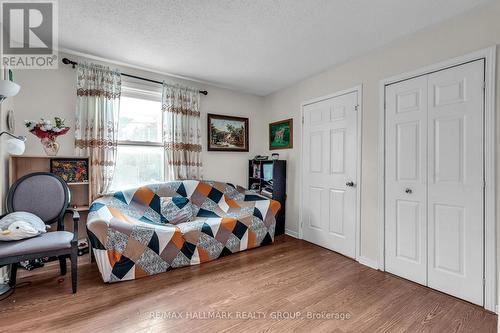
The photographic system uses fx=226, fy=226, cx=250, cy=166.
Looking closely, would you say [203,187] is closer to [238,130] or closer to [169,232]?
[169,232]

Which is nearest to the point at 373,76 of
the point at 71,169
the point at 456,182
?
the point at 456,182

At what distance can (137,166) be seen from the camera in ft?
10.8

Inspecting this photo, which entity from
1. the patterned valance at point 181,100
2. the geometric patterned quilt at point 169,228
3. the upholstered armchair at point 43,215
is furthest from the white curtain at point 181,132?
the upholstered armchair at point 43,215

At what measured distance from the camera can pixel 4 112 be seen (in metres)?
2.24

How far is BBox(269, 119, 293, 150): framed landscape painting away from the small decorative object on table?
113 inches

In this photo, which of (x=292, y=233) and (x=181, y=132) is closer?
(x=181, y=132)

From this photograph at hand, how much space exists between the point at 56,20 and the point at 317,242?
401cm

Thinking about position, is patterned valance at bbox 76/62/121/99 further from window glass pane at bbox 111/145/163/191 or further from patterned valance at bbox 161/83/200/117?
window glass pane at bbox 111/145/163/191

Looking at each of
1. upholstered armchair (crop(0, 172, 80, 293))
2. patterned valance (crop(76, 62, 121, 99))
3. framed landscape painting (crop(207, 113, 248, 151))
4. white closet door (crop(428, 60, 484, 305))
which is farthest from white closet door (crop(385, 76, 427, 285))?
patterned valance (crop(76, 62, 121, 99))

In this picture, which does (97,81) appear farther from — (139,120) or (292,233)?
(292,233)

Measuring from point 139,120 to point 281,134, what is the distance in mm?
2298

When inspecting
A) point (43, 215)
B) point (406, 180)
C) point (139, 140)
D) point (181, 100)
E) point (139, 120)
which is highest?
point (181, 100)

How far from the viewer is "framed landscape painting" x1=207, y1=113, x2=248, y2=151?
3.88 metres

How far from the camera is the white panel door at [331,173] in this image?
115 inches
